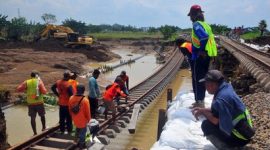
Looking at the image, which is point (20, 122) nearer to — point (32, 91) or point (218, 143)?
point (32, 91)

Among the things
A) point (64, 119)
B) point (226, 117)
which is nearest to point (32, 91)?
point (64, 119)

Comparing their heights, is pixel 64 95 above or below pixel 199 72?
below

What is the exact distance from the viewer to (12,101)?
15945mm

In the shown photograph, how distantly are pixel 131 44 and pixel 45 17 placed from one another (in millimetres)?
35449

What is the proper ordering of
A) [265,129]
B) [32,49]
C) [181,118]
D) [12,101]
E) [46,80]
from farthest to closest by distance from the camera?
1. [32,49]
2. [46,80]
3. [12,101]
4. [181,118]
5. [265,129]

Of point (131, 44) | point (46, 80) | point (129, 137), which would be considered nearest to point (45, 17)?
point (131, 44)

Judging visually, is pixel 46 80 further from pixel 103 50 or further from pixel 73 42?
pixel 103 50

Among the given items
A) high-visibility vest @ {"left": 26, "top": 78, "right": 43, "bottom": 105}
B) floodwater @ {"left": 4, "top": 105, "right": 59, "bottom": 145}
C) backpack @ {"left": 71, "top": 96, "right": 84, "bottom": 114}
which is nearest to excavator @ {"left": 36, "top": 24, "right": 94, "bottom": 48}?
floodwater @ {"left": 4, "top": 105, "right": 59, "bottom": 145}

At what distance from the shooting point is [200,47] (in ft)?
20.3

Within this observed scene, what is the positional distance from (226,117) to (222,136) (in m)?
0.33

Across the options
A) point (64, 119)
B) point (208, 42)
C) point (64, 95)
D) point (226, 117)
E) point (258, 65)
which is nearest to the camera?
point (226, 117)

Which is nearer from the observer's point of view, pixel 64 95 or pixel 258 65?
pixel 64 95

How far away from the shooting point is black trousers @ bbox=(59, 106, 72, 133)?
8.59m

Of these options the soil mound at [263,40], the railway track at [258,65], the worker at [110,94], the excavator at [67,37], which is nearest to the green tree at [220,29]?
the soil mound at [263,40]
